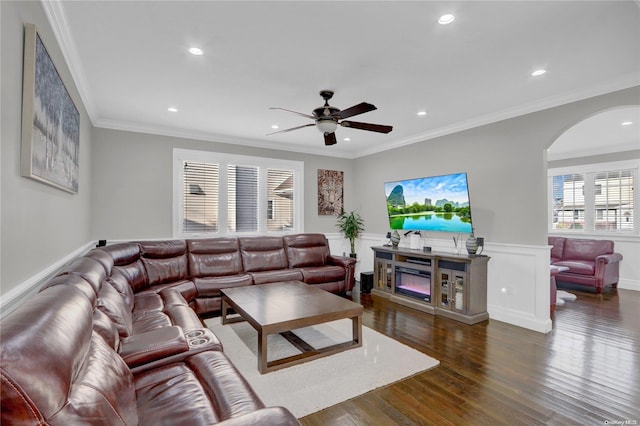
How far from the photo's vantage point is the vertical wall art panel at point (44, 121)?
5.46 feet

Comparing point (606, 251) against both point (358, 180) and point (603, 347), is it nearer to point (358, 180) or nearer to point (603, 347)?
point (603, 347)

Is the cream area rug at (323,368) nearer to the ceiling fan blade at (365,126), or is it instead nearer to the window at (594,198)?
the ceiling fan blade at (365,126)

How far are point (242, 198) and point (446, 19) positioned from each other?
4.35 m

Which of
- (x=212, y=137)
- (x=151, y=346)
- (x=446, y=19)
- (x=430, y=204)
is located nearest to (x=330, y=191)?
(x=430, y=204)

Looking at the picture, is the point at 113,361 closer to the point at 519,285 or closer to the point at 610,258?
the point at 519,285

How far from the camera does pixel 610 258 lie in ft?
18.6

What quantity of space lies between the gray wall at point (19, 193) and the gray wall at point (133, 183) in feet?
7.51

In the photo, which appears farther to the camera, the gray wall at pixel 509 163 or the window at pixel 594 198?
the window at pixel 594 198

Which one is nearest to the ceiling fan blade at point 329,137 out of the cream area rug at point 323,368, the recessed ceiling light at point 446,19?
the recessed ceiling light at point 446,19

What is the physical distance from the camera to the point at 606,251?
19.5 ft

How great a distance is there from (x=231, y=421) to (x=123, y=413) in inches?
19.9

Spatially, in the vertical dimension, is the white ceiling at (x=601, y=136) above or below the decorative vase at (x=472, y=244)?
above

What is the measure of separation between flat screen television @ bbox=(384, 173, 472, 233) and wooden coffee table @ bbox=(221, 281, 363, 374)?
2.29 meters

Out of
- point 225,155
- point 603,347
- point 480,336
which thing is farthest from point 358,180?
point 603,347
